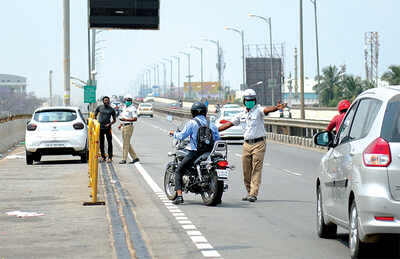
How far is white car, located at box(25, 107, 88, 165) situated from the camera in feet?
91.4

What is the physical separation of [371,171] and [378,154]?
0.55ft

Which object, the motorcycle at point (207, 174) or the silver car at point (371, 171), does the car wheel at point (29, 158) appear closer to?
the motorcycle at point (207, 174)

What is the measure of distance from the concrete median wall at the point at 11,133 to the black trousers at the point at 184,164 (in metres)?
20.8

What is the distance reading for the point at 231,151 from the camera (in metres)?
35.8

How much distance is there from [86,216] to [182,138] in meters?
2.25

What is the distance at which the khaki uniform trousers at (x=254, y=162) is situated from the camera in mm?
16281

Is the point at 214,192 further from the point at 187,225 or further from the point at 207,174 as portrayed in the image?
the point at 187,225

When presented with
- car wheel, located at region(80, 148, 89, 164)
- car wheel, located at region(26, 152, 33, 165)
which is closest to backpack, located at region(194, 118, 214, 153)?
car wheel, located at region(80, 148, 89, 164)

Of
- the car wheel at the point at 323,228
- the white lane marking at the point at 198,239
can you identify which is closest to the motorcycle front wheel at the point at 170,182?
the white lane marking at the point at 198,239

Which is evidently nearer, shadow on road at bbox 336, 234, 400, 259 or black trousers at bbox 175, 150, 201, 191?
shadow on road at bbox 336, 234, 400, 259

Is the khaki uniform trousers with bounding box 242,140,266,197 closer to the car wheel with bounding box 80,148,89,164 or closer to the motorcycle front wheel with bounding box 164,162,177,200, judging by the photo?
the motorcycle front wheel with bounding box 164,162,177,200

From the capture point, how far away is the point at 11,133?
40531 mm

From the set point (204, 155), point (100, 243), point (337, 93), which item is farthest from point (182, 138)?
point (337, 93)

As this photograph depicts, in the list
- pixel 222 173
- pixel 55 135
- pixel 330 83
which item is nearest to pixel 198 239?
pixel 222 173
